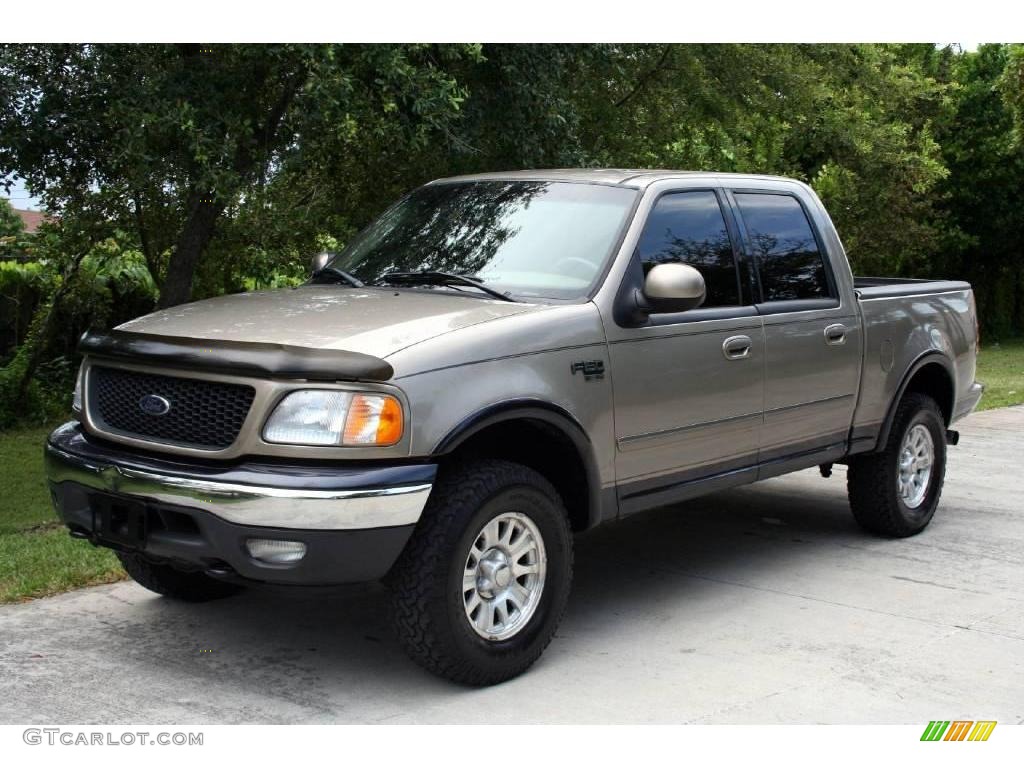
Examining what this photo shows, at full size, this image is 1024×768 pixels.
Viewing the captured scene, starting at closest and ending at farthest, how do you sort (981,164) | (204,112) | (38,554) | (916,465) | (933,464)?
1. (38,554)
2. (916,465)
3. (933,464)
4. (204,112)
5. (981,164)

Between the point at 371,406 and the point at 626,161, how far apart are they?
9.34 metres

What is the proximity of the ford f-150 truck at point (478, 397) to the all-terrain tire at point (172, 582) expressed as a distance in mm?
15

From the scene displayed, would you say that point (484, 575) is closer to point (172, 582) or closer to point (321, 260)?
point (172, 582)

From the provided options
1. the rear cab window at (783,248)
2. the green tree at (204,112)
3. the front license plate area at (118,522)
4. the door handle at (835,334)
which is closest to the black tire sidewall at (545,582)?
the front license plate area at (118,522)

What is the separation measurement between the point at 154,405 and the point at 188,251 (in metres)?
6.63

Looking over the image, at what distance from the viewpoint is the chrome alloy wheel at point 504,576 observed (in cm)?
Result: 500

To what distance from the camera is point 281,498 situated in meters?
4.53

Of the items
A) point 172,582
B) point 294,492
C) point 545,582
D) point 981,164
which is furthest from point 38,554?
point 981,164

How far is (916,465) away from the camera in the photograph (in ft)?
25.7

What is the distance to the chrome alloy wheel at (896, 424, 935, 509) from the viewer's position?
771 cm

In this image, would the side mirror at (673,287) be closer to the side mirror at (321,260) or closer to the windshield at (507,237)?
the windshield at (507,237)

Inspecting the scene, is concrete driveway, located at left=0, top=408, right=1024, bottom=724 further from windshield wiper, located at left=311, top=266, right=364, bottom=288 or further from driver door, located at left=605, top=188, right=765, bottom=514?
windshield wiper, located at left=311, top=266, right=364, bottom=288

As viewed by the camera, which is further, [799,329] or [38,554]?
[38,554]
